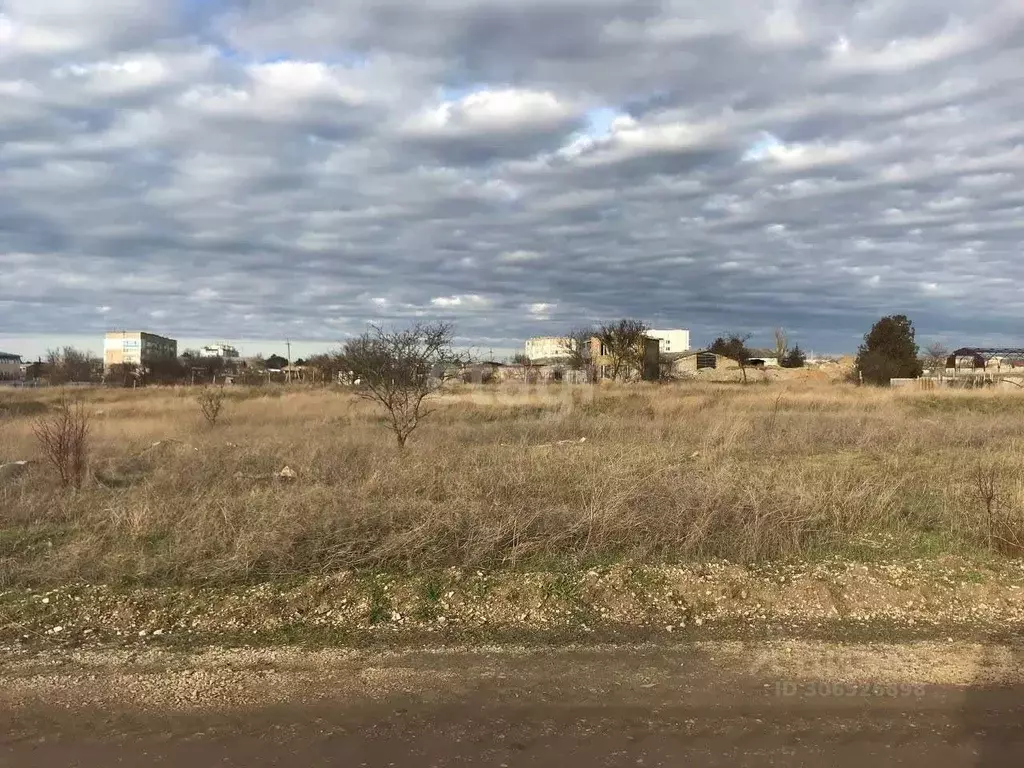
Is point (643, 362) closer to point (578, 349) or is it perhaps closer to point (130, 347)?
point (578, 349)

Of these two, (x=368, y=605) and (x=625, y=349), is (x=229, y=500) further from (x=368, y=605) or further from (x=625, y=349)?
(x=625, y=349)

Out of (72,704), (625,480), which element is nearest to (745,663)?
(72,704)

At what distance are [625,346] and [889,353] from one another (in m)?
22.6

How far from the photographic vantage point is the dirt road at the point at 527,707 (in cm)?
402

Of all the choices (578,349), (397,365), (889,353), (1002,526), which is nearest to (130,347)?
(578,349)

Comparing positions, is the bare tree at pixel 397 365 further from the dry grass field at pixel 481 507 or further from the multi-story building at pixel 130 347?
the multi-story building at pixel 130 347

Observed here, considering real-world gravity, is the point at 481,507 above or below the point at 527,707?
above

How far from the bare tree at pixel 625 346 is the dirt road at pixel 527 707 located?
6277 cm

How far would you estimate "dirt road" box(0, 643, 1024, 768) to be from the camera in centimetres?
402

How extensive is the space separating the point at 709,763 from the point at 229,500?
6978 millimetres

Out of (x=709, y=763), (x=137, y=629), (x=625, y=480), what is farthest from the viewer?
(x=625, y=480)

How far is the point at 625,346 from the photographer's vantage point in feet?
230

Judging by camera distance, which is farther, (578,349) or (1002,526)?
(578,349)

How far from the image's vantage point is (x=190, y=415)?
2953cm
